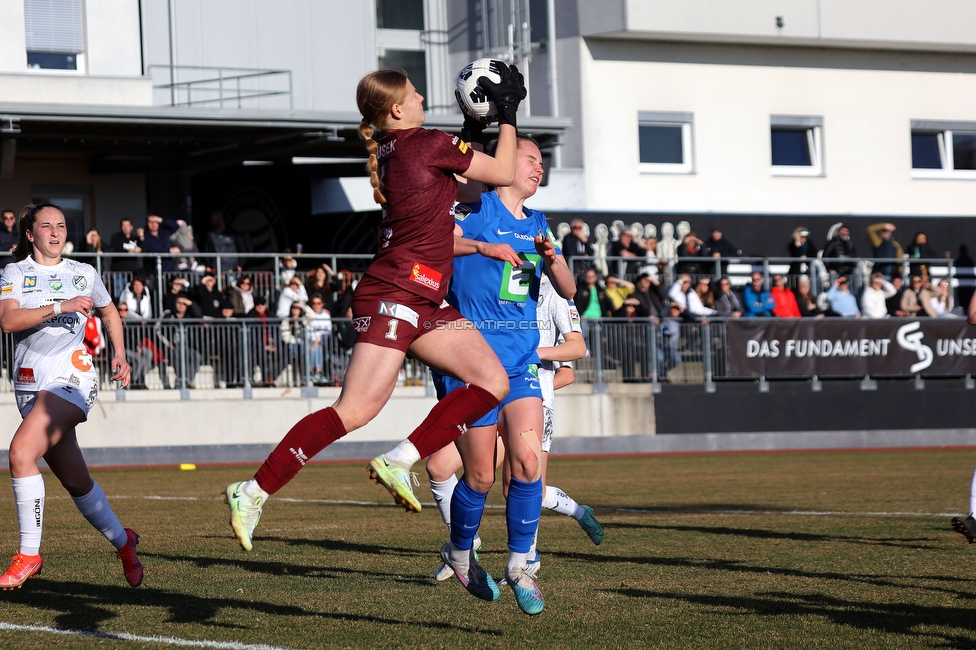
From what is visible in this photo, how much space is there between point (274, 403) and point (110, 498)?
826 cm

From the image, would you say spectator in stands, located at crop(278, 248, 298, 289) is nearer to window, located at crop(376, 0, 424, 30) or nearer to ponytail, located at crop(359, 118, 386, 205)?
window, located at crop(376, 0, 424, 30)

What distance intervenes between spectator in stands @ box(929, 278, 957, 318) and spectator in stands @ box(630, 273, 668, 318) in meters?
5.83

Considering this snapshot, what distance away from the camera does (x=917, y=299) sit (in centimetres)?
2592

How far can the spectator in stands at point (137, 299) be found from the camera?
20.9 metres

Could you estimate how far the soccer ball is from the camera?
5.99 metres

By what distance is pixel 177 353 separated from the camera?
20.9m

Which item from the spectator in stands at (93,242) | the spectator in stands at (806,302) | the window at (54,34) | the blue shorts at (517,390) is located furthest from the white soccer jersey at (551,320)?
the window at (54,34)

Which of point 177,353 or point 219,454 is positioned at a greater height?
point 177,353

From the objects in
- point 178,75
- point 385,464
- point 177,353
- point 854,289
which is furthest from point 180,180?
point 385,464

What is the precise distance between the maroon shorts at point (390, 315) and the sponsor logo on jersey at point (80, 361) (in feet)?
7.10

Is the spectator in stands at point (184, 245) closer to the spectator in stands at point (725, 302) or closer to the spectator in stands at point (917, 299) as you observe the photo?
the spectator in stands at point (725, 302)

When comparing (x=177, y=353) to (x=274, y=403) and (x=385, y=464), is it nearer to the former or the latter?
(x=274, y=403)

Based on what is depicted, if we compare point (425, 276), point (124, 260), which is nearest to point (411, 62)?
point (124, 260)

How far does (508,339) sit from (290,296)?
641 inches
